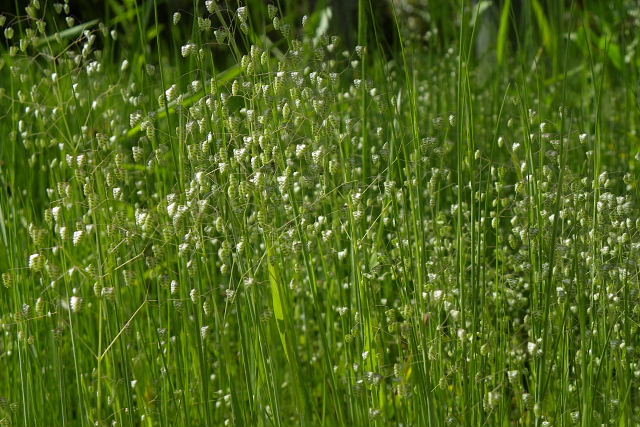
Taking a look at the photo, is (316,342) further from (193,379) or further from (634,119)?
(634,119)

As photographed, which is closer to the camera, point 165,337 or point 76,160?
point 76,160

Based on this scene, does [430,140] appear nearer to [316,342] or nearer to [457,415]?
[457,415]

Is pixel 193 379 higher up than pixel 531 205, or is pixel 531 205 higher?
pixel 531 205

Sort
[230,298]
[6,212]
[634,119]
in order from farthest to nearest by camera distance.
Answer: [634,119] → [6,212] → [230,298]

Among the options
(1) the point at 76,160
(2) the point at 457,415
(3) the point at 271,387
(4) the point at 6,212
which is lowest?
(2) the point at 457,415

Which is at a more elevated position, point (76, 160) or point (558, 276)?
point (76, 160)

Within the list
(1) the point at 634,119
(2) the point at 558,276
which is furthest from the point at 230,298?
(1) the point at 634,119

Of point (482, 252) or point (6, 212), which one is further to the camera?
point (6, 212)

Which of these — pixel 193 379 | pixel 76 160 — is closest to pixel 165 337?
pixel 193 379

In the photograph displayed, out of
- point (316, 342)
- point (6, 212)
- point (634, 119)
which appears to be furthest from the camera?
point (634, 119)
